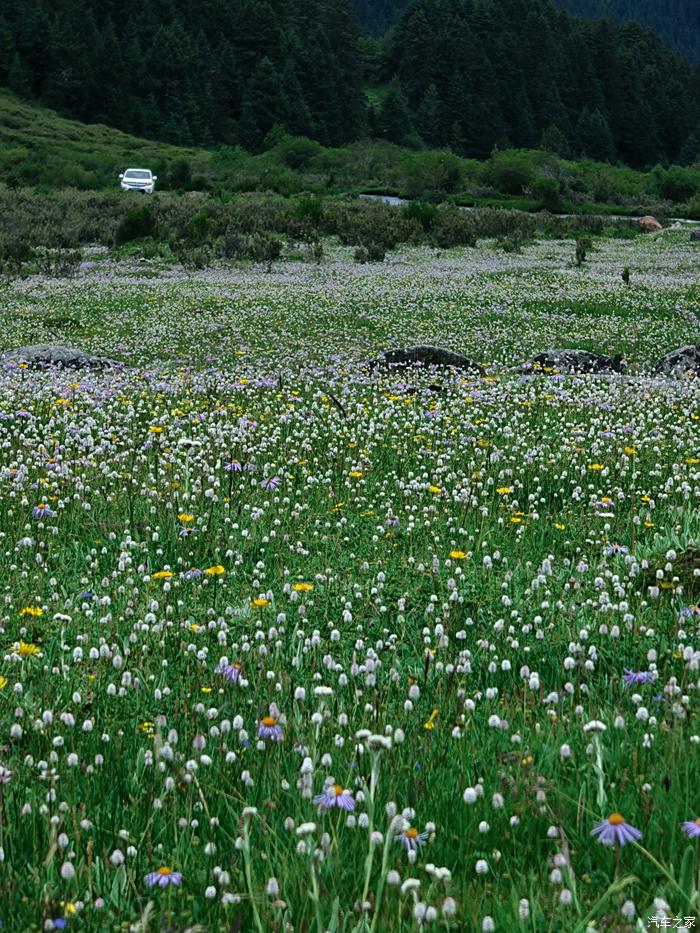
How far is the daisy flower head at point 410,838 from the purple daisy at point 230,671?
51.8 inches

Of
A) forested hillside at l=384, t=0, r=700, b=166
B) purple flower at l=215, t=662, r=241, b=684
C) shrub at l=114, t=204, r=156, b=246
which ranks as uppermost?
forested hillside at l=384, t=0, r=700, b=166

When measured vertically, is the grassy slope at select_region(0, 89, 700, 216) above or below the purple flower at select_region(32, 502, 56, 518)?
above

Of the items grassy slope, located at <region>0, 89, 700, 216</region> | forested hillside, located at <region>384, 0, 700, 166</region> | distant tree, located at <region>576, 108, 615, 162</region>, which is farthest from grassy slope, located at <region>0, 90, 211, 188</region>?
distant tree, located at <region>576, 108, 615, 162</region>

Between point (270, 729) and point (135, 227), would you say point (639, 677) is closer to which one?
point (270, 729)

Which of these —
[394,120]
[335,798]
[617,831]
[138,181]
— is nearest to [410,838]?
[335,798]

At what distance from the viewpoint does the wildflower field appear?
2.66 metres

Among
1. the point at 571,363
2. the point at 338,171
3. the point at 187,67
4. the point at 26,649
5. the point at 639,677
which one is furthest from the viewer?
the point at 187,67

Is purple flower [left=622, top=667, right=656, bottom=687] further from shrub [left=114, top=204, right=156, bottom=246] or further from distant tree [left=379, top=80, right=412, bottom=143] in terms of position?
distant tree [left=379, top=80, right=412, bottom=143]

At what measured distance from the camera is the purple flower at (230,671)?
12.9 ft

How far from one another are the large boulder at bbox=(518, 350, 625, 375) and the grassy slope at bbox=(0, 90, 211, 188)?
64.3m

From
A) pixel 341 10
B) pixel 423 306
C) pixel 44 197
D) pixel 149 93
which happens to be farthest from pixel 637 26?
pixel 423 306

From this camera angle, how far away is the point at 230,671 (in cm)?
396

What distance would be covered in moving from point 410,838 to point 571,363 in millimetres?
12792

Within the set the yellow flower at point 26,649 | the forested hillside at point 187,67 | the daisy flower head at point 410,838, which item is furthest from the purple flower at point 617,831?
the forested hillside at point 187,67
